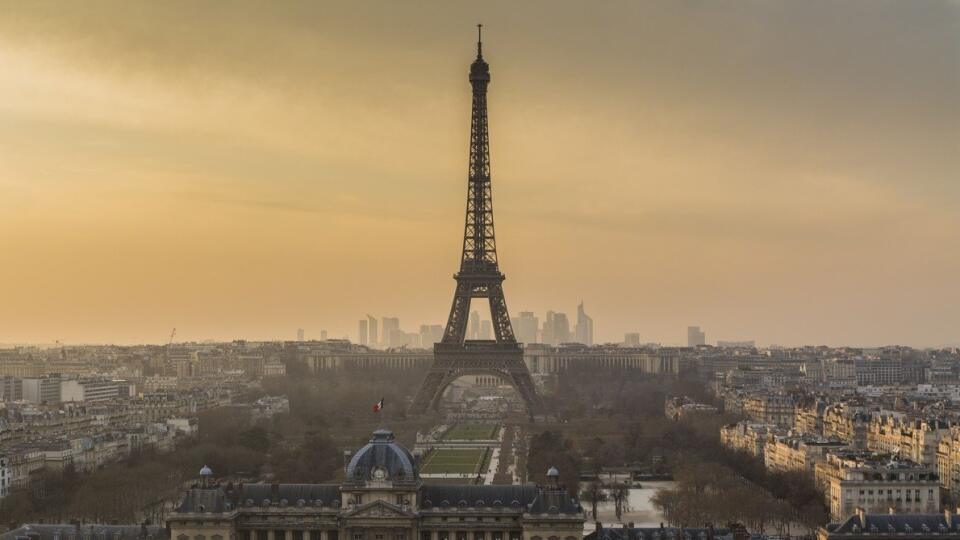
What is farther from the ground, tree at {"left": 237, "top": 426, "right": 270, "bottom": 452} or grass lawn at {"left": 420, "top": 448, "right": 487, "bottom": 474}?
tree at {"left": 237, "top": 426, "right": 270, "bottom": 452}

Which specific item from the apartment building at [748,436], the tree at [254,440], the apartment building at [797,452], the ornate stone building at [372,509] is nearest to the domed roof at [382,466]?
the ornate stone building at [372,509]

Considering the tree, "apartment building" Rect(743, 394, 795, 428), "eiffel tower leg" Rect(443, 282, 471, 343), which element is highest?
"eiffel tower leg" Rect(443, 282, 471, 343)

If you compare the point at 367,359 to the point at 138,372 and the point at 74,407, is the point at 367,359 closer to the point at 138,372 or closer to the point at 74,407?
the point at 138,372

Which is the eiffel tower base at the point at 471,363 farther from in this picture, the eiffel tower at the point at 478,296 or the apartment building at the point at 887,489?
the apartment building at the point at 887,489

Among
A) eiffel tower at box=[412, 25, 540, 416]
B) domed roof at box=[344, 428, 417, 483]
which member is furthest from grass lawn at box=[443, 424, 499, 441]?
domed roof at box=[344, 428, 417, 483]

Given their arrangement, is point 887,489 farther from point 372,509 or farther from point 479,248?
point 479,248

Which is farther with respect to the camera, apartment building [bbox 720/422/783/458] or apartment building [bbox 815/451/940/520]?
apartment building [bbox 720/422/783/458]

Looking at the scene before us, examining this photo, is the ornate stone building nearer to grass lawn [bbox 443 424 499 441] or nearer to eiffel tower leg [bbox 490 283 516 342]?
grass lawn [bbox 443 424 499 441]
